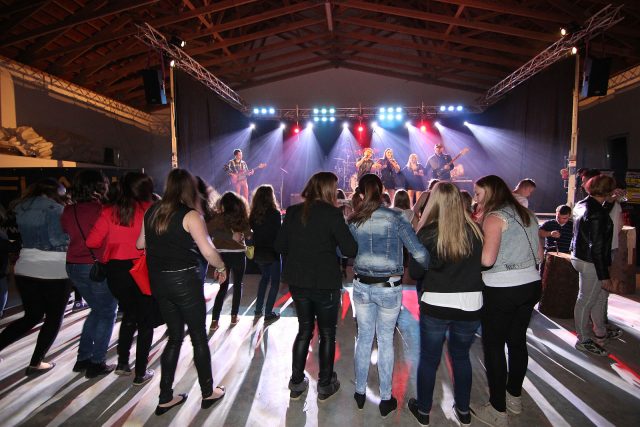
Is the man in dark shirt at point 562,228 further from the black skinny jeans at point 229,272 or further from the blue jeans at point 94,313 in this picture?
the blue jeans at point 94,313

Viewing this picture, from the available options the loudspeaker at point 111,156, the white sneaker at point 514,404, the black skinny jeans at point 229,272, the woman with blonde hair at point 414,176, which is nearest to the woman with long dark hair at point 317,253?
the white sneaker at point 514,404

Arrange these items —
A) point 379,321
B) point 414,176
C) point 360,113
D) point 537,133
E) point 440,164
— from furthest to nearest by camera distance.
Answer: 1. point 360,113
2. point 414,176
3. point 440,164
4. point 537,133
5. point 379,321

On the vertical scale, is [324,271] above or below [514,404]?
above

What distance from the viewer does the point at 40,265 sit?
8.76 feet

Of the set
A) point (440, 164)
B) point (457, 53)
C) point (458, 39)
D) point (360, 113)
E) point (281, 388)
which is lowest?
point (281, 388)

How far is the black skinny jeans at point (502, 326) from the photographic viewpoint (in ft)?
6.98

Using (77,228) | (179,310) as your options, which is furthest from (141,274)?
(77,228)

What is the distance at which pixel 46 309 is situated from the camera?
108 inches

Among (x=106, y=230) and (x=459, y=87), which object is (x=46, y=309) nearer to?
(x=106, y=230)

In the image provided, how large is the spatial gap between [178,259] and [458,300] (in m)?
1.60

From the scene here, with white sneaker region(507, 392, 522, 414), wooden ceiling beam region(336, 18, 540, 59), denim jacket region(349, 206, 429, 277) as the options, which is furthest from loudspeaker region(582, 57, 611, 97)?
denim jacket region(349, 206, 429, 277)

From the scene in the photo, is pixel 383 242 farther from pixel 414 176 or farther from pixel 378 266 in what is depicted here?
pixel 414 176

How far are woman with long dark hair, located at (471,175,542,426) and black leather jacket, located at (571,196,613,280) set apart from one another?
48.0 inches

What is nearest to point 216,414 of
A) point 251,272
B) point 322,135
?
point 251,272
